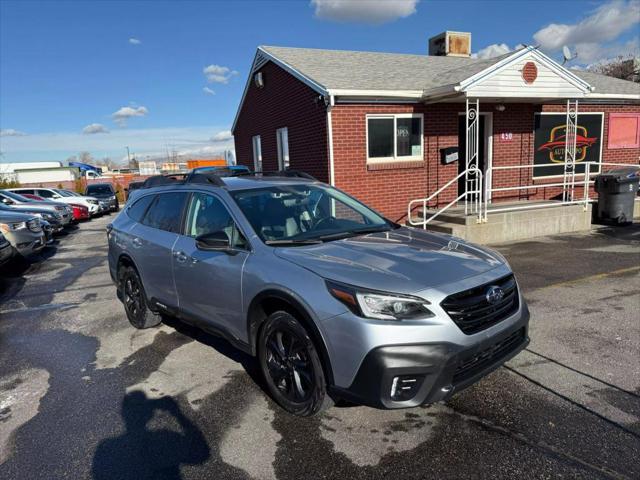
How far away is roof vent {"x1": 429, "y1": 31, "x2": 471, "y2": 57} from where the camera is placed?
1591 centimetres

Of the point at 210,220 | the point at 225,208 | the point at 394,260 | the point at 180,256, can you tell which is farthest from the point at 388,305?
the point at 180,256

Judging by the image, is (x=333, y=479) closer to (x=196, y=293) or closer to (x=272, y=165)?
(x=196, y=293)

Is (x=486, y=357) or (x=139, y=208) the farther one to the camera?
(x=139, y=208)

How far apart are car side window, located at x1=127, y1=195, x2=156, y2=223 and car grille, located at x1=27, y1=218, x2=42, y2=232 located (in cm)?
567

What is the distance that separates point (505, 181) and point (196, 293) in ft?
32.6

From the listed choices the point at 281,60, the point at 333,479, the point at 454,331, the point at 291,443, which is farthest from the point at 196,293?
the point at 281,60

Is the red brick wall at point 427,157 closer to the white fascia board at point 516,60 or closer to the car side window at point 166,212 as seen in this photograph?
the white fascia board at point 516,60

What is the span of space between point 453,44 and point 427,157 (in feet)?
24.6

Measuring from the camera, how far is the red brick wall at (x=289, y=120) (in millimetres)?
10375

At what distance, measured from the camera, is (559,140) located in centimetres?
1220

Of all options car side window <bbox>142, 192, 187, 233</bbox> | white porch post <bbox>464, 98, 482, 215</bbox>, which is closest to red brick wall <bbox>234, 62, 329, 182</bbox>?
white porch post <bbox>464, 98, 482, 215</bbox>

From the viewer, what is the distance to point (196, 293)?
3.97m

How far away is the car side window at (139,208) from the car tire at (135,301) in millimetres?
606

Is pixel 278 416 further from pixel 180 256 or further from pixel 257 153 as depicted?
pixel 257 153
